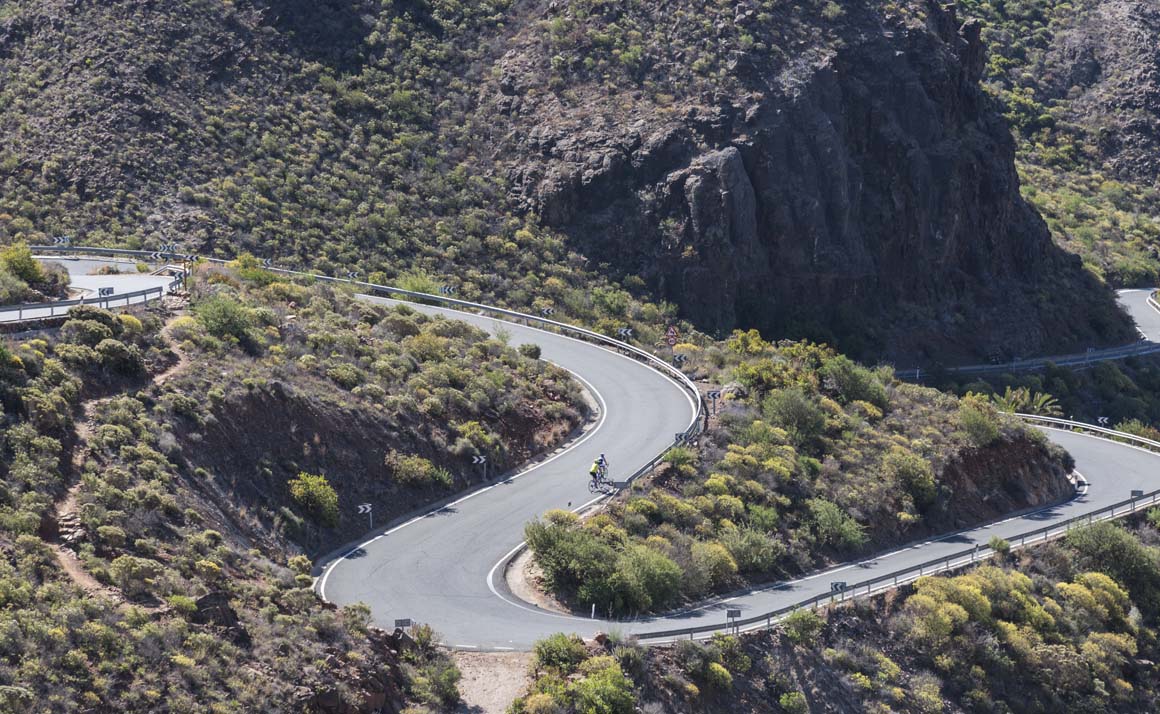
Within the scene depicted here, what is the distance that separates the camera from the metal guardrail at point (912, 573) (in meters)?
26.0

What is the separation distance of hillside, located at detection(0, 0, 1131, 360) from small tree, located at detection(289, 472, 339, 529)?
2373cm

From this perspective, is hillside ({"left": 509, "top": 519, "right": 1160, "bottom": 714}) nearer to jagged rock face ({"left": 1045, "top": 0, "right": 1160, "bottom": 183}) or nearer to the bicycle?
the bicycle

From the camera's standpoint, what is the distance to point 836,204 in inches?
2338

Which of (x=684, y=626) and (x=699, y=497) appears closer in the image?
(x=684, y=626)

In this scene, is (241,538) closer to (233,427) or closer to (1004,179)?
(233,427)

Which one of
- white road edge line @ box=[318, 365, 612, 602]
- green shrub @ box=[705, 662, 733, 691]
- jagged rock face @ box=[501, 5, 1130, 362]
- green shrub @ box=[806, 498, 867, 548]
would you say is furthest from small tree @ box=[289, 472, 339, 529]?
jagged rock face @ box=[501, 5, 1130, 362]

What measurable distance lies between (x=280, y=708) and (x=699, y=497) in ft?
47.9

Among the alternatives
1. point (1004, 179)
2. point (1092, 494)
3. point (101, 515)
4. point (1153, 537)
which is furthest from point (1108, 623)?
point (1004, 179)

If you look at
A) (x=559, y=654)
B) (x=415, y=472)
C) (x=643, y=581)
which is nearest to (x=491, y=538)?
(x=415, y=472)

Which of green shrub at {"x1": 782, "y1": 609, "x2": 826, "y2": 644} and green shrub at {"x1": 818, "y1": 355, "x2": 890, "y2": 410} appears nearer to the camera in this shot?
green shrub at {"x1": 782, "y1": 609, "x2": 826, "y2": 644}

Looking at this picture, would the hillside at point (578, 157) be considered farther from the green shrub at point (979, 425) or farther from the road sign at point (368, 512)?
the road sign at point (368, 512)

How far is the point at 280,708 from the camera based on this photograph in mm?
20891

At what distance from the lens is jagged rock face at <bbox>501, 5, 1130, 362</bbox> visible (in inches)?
2253

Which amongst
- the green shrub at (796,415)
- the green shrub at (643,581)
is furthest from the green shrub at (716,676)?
the green shrub at (796,415)
